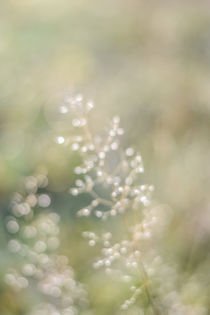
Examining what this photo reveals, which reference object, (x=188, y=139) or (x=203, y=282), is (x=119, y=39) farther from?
(x=203, y=282)

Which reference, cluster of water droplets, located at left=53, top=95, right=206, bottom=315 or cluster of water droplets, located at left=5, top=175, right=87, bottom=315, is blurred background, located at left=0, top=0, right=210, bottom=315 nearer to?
cluster of water droplets, located at left=5, top=175, right=87, bottom=315

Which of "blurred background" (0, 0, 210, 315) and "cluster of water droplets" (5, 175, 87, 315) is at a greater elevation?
"blurred background" (0, 0, 210, 315)

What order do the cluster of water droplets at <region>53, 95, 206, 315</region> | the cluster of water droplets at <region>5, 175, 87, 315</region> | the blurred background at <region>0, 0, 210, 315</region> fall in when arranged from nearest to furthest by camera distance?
the cluster of water droplets at <region>53, 95, 206, 315</region>
the cluster of water droplets at <region>5, 175, 87, 315</region>
the blurred background at <region>0, 0, 210, 315</region>

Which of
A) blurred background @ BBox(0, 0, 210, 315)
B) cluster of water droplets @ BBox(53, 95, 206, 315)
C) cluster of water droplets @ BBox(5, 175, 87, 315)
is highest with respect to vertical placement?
blurred background @ BBox(0, 0, 210, 315)

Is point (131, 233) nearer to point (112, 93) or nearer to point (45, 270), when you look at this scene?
point (45, 270)

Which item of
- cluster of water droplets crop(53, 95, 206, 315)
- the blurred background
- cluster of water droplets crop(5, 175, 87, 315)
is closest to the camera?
cluster of water droplets crop(53, 95, 206, 315)

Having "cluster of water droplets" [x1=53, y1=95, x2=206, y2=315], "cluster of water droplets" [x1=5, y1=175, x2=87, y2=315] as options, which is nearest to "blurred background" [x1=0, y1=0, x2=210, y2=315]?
"cluster of water droplets" [x1=5, y1=175, x2=87, y2=315]

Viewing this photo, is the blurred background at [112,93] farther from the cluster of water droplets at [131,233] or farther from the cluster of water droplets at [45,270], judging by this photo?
the cluster of water droplets at [131,233]

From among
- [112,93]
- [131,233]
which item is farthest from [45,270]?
[112,93]

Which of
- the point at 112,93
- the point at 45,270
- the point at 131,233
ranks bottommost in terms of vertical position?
the point at 131,233

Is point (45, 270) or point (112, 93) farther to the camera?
point (112, 93)
